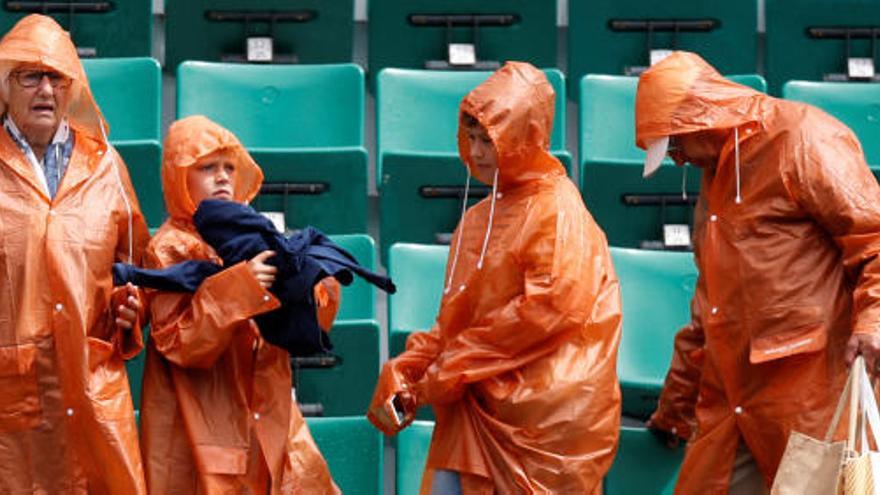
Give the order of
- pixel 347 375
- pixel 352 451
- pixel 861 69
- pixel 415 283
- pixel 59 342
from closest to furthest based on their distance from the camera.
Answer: pixel 59 342
pixel 352 451
pixel 347 375
pixel 415 283
pixel 861 69

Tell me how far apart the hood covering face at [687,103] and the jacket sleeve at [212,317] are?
35.2 inches

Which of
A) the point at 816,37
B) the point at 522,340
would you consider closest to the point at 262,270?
the point at 522,340

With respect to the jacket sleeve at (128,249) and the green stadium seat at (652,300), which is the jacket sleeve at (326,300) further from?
the green stadium seat at (652,300)

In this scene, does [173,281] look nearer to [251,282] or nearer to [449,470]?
[251,282]

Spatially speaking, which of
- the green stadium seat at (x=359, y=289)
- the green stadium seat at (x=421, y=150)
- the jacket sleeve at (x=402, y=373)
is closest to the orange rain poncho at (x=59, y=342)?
the jacket sleeve at (x=402, y=373)

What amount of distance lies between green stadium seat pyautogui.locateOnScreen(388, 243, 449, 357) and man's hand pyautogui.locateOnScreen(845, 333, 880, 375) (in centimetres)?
123

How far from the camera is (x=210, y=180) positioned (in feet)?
15.2

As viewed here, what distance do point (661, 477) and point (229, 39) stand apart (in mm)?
1991

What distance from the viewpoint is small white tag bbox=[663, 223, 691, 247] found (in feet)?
18.2

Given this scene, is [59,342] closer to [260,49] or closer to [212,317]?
[212,317]

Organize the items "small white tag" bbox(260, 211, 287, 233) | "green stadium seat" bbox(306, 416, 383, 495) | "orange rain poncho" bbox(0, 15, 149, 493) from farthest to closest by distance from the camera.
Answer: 1. "small white tag" bbox(260, 211, 287, 233)
2. "green stadium seat" bbox(306, 416, 383, 495)
3. "orange rain poncho" bbox(0, 15, 149, 493)

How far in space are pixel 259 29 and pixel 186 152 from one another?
5.24ft

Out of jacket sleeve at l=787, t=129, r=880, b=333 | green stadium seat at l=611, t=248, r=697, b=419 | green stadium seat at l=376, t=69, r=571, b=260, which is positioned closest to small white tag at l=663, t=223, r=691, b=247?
green stadium seat at l=611, t=248, r=697, b=419

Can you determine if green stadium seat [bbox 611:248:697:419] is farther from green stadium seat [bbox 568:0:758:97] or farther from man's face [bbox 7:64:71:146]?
man's face [bbox 7:64:71:146]
